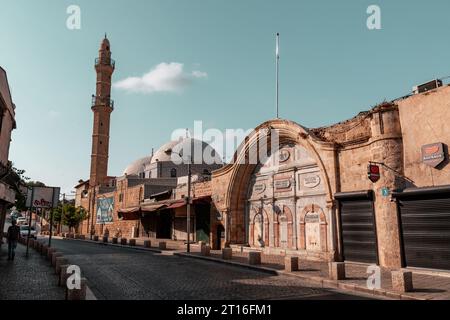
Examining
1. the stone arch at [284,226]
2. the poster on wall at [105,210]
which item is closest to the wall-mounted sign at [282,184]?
the stone arch at [284,226]

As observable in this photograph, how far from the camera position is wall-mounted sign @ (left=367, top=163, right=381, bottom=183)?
1333 cm

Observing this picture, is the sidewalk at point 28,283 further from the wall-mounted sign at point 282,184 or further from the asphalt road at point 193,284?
the wall-mounted sign at point 282,184

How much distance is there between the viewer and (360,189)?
583 inches

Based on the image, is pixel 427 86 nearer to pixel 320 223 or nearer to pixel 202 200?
pixel 320 223

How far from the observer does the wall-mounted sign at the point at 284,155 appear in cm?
1992

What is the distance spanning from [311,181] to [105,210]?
36.1 meters

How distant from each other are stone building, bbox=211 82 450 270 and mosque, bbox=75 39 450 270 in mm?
37

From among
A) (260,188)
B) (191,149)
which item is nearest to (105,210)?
(191,149)

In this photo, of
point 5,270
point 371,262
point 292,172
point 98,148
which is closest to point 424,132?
point 371,262

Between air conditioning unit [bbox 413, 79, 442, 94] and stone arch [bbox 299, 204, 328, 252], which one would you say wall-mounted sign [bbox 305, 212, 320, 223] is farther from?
air conditioning unit [bbox 413, 79, 442, 94]

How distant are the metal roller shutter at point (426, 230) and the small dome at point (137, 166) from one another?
4816 centimetres

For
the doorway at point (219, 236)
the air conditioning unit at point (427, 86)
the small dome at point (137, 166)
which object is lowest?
the doorway at point (219, 236)

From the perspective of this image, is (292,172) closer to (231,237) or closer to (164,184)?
(231,237)
